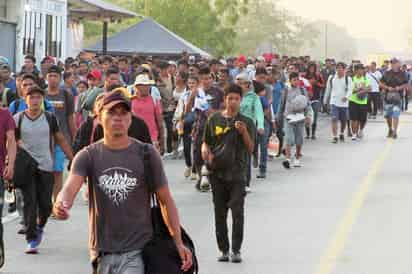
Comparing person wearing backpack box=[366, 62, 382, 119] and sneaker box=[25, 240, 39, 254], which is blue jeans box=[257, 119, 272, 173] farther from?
person wearing backpack box=[366, 62, 382, 119]

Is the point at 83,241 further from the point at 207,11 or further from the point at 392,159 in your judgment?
the point at 207,11

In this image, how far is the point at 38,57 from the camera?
1517 inches

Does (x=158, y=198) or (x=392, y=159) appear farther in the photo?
(x=392, y=159)

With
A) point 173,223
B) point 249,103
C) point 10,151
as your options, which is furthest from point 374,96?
point 173,223

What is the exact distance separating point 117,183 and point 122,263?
0.44m

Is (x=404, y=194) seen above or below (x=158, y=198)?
below

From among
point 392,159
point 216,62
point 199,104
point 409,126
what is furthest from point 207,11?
point 199,104

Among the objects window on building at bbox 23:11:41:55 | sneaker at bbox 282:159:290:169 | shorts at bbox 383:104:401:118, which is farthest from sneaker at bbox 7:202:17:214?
window on building at bbox 23:11:41:55

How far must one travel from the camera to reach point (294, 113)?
20.4m

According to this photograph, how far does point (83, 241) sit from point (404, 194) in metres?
5.94

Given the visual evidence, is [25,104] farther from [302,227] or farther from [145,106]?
[302,227]

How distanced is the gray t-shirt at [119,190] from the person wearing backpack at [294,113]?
1364cm

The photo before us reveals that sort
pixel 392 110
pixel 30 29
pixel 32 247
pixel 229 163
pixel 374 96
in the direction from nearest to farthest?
pixel 229 163 → pixel 32 247 → pixel 392 110 → pixel 374 96 → pixel 30 29

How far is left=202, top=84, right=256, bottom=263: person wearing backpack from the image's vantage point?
1096 cm
